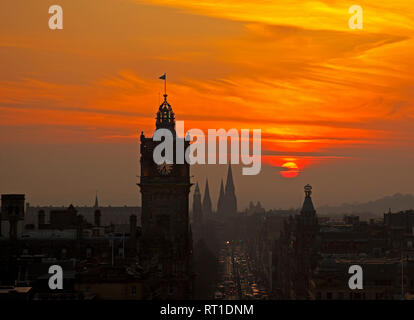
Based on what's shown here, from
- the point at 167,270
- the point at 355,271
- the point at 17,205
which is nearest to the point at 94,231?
the point at 17,205

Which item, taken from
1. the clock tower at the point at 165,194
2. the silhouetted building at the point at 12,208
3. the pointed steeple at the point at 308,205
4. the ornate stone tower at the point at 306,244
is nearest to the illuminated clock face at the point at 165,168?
the clock tower at the point at 165,194

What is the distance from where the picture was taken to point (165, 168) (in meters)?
155

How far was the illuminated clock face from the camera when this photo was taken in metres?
155

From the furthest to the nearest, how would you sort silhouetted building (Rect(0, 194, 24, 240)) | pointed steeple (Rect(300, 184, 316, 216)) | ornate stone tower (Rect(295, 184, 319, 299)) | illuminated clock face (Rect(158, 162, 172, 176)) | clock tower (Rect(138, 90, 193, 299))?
pointed steeple (Rect(300, 184, 316, 216))
ornate stone tower (Rect(295, 184, 319, 299))
silhouetted building (Rect(0, 194, 24, 240))
illuminated clock face (Rect(158, 162, 172, 176))
clock tower (Rect(138, 90, 193, 299))

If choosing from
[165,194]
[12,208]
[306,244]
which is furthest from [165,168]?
[306,244]

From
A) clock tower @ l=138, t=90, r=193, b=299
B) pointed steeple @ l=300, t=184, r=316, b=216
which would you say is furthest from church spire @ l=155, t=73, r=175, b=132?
pointed steeple @ l=300, t=184, r=316, b=216

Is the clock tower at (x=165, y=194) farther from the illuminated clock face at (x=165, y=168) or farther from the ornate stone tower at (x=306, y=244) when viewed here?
the ornate stone tower at (x=306, y=244)

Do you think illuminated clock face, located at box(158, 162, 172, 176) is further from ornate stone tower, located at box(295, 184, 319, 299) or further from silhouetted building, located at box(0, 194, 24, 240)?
ornate stone tower, located at box(295, 184, 319, 299)

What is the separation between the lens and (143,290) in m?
117

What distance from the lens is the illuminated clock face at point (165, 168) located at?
508ft

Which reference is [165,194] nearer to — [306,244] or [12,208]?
[12,208]
